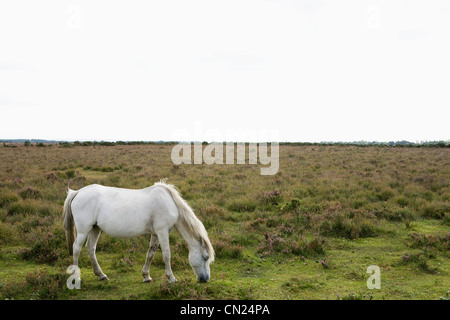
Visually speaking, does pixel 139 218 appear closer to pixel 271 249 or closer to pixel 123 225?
pixel 123 225

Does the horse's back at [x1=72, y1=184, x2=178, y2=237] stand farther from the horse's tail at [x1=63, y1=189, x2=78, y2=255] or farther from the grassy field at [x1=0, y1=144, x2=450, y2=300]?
the grassy field at [x1=0, y1=144, x2=450, y2=300]

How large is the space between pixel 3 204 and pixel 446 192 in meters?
17.8

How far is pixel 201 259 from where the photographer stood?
5277 millimetres

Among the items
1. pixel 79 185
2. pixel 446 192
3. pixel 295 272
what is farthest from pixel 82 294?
pixel 446 192

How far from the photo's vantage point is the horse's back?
→ 5184 mm

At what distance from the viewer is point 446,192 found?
1216 centimetres

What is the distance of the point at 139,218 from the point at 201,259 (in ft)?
4.56

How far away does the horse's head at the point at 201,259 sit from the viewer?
526 centimetres

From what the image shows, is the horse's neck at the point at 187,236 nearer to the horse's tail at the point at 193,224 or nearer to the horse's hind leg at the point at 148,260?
the horse's tail at the point at 193,224

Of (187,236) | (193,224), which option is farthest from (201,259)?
(193,224)
